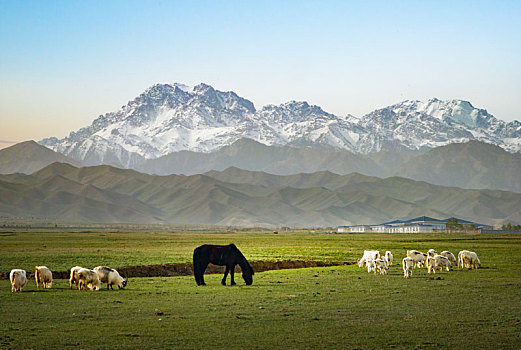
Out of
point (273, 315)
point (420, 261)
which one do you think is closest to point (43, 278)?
point (273, 315)

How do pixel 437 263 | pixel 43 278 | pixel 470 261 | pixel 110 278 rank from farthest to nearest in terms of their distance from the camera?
pixel 470 261
pixel 437 263
pixel 110 278
pixel 43 278

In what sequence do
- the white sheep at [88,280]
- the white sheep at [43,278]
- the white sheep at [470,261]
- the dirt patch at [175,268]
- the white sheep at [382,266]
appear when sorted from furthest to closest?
the white sheep at [470,261] < the dirt patch at [175,268] < the white sheep at [382,266] < the white sheep at [43,278] < the white sheep at [88,280]

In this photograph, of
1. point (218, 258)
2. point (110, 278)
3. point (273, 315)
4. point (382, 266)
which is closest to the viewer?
point (273, 315)

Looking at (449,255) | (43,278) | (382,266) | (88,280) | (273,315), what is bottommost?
(273,315)

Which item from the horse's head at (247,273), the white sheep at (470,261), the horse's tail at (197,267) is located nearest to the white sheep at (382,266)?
the white sheep at (470,261)

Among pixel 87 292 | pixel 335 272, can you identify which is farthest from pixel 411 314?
pixel 335 272

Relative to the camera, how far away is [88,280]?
30.7m

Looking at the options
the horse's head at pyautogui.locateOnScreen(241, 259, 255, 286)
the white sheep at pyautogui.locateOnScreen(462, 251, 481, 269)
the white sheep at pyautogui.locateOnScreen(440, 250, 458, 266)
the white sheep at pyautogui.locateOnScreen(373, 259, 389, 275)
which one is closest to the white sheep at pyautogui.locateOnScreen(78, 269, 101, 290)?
the horse's head at pyautogui.locateOnScreen(241, 259, 255, 286)

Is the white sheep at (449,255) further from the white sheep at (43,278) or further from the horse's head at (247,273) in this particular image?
the white sheep at (43,278)

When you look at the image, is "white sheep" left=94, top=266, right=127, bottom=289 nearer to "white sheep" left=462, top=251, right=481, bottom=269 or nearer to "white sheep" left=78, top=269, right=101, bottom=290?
"white sheep" left=78, top=269, right=101, bottom=290

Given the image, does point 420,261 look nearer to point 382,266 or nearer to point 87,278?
point 382,266

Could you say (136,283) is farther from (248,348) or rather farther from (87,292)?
(248,348)

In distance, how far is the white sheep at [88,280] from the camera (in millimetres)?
30734

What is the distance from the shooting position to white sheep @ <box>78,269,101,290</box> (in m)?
30.7
